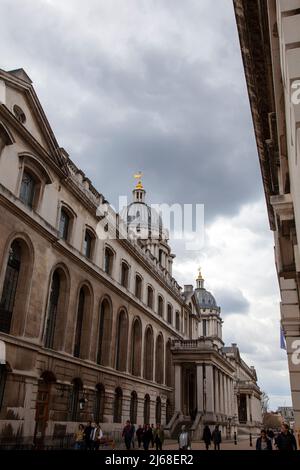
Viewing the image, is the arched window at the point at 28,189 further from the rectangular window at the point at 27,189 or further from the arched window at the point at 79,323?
the arched window at the point at 79,323

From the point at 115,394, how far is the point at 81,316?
7148 millimetres

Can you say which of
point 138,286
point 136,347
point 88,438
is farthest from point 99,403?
point 138,286

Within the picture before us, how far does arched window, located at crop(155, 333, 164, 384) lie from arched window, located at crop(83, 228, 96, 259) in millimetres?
16485

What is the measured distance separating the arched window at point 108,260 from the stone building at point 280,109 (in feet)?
58.7

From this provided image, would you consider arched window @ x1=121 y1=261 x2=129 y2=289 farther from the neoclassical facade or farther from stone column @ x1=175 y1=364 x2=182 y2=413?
stone column @ x1=175 y1=364 x2=182 y2=413

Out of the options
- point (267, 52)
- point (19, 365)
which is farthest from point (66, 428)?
point (267, 52)

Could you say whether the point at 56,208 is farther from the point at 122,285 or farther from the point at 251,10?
the point at 251,10

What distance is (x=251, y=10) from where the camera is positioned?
404 inches

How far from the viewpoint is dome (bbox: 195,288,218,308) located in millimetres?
109188

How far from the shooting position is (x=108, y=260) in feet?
109

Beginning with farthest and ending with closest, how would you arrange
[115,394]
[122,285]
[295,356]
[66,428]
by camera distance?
[122,285] → [115,394] → [66,428] → [295,356]

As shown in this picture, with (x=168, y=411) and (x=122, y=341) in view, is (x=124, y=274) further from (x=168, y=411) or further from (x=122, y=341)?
(x=168, y=411)

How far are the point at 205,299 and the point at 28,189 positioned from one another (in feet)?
302

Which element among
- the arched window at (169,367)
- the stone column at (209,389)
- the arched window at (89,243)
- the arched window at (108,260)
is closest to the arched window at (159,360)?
the arched window at (169,367)
